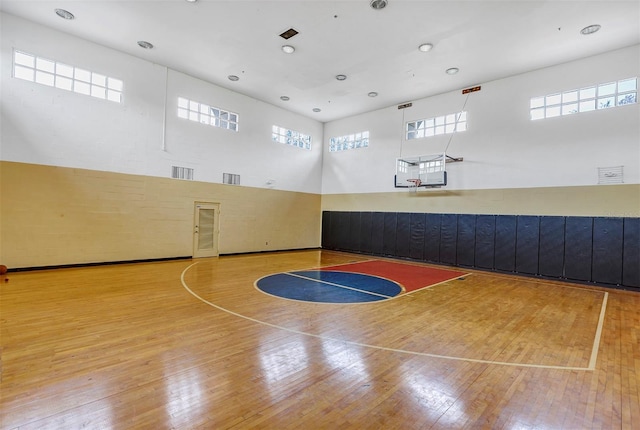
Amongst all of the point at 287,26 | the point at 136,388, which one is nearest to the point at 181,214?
the point at 287,26

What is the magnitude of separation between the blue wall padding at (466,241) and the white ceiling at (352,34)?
4110mm

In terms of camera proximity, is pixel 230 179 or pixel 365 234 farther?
pixel 365 234

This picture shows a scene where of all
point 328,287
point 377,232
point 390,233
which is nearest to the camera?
point 328,287

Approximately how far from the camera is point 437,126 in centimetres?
993

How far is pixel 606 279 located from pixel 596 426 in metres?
6.73

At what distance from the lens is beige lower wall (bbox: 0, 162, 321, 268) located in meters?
6.60

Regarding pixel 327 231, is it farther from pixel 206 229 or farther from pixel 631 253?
pixel 631 253

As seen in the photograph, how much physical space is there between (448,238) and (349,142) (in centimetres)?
554

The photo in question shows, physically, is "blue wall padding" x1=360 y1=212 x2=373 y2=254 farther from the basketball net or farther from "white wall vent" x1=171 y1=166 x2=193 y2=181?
"white wall vent" x1=171 y1=166 x2=193 y2=181

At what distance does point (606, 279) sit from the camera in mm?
6918

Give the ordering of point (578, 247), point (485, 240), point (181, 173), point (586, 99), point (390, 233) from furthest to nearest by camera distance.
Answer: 1. point (390, 233)
2. point (181, 173)
3. point (485, 240)
4. point (586, 99)
5. point (578, 247)

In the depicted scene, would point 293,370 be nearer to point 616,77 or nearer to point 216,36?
point 216,36

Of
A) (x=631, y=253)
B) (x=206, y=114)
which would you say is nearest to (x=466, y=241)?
(x=631, y=253)

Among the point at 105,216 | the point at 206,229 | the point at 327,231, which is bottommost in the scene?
the point at 327,231
